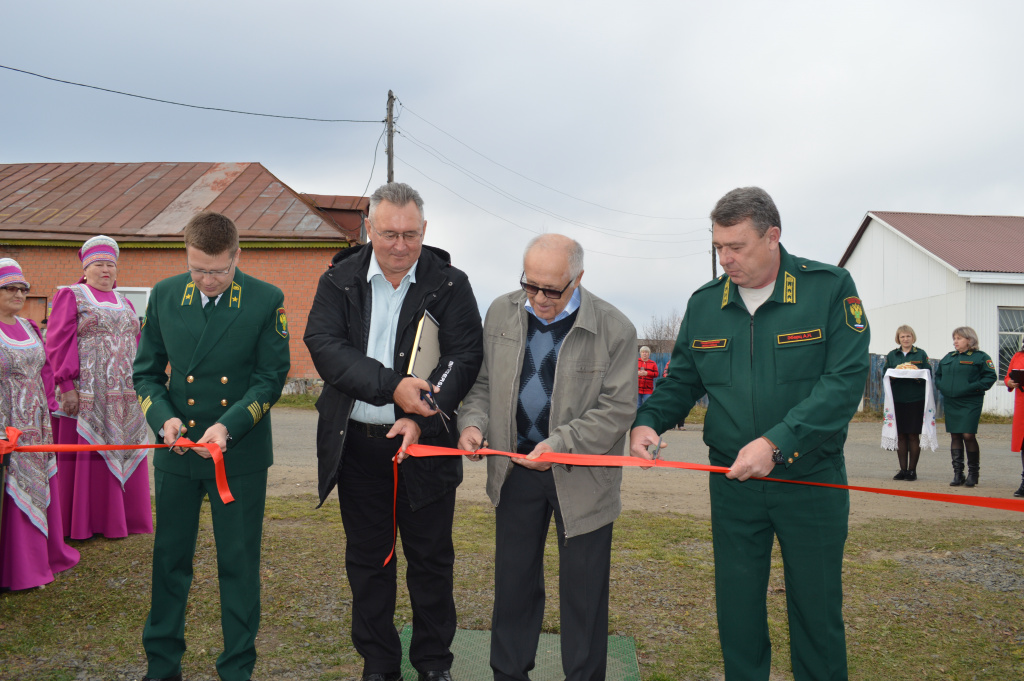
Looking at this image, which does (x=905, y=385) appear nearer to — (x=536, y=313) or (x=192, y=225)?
(x=536, y=313)

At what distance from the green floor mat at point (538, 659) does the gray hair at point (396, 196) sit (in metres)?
2.41

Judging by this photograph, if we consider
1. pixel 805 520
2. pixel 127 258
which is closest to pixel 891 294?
pixel 127 258

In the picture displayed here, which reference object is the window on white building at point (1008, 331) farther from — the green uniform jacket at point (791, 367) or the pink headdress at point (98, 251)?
the pink headdress at point (98, 251)

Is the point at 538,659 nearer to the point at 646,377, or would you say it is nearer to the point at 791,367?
the point at 791,367

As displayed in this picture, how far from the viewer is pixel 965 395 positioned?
9.87 m

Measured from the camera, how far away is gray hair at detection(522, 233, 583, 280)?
3.26 m

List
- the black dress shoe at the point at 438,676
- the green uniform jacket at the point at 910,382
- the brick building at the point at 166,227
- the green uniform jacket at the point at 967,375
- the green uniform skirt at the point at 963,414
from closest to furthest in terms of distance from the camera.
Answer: the black dress shoe at the point at 438,676 → the green uniform skirt at the point at 963,414 → the green uniform jacket at the point at 967,375 → the green uniform jacket at the point at 910,382 → the brick building at the point at 166,227

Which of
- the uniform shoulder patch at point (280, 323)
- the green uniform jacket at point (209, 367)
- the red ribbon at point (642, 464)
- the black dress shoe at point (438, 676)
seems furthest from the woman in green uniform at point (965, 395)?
the green uniform jacket at point (209, 367)

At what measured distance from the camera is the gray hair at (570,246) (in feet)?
10.7

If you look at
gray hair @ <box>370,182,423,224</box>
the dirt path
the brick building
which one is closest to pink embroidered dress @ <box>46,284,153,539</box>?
the dirt path

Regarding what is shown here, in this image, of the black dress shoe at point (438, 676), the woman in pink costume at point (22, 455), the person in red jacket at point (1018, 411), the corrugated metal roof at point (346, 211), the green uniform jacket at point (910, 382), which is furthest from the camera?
the corrugated metal roof at point (346, 211)

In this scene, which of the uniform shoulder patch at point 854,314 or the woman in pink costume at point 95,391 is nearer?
the uniform shoulder patch at point 854,314

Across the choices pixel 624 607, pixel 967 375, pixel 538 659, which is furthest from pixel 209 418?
pixel 967 375

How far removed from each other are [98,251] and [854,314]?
18.6 feet
